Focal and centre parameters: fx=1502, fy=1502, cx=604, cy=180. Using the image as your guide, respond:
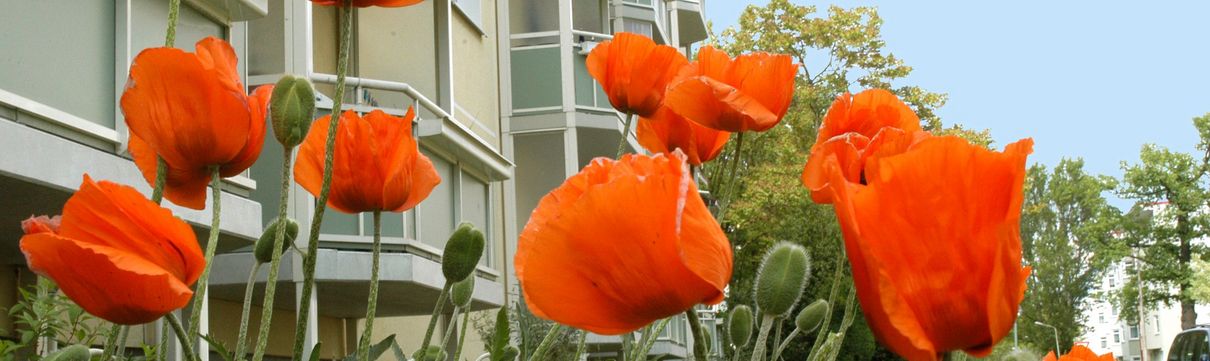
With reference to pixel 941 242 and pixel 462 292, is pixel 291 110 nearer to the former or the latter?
pixel 462 292

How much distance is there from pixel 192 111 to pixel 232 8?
7.73 metres

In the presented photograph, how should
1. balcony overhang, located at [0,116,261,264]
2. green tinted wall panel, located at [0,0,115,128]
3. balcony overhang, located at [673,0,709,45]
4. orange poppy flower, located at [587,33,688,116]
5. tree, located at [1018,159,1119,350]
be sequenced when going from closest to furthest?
orange poppy flower, located at [587,33,688,116]
balcony overhang, located at [0,116,261,264]
green tinted wall panel, located at [0,0,115,128]
balcony overhang, located at [673,0,709,45]
tree, located at [1018,159,1119,350]

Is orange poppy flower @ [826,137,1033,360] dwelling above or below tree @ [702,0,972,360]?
below

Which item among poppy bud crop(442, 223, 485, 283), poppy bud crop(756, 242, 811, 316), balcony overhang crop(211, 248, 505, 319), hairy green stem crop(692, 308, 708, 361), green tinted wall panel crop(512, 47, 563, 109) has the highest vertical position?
green tinted wall panel crop(512, 47, 563, 109)

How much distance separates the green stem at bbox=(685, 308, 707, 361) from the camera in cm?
94

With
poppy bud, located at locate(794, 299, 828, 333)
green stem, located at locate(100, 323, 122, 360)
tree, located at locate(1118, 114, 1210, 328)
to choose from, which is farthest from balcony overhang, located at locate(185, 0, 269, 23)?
tree, located at locate(1118, 114, 1210, 328)

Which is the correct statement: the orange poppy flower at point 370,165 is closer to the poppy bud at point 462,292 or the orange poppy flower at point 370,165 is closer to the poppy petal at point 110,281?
the poppy bud at point 462,292

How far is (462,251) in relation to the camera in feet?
4.81

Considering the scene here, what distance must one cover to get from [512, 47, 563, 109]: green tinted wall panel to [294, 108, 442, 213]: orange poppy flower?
16.7 m

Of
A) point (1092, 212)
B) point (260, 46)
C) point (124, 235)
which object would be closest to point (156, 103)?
point (124, 235)

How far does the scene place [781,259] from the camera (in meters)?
1.26

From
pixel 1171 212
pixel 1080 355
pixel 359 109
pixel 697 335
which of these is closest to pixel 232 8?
pixel 359 109

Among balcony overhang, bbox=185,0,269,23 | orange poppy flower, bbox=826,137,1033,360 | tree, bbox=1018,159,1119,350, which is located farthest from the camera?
tree, bbox=1018,159,1119,350

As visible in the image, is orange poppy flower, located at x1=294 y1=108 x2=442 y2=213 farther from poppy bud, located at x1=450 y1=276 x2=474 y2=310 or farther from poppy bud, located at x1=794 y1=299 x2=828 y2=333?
poppy bud, located at x1=794 y1=299 x2=828 y2=333
